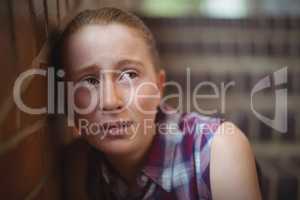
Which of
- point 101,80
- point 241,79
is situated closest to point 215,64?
point 241,79

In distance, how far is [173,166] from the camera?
0.57m

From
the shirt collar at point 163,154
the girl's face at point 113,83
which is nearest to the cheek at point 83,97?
the girl's face at point 113,83

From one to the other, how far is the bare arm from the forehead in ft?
0.53

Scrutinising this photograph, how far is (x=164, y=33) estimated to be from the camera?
0.55m

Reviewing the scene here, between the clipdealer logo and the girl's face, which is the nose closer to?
the girl's face

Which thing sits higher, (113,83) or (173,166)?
(113,83)

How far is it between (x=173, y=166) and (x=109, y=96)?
0.46 ft

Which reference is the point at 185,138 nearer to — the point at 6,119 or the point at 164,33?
the point at 164,33

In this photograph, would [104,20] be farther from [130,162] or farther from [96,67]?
[130,162]

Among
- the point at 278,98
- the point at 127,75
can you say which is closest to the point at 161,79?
the point at 127,75

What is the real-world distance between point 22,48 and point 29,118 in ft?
0.27

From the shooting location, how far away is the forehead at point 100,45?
51 cm

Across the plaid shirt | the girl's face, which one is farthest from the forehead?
the plaid shirt

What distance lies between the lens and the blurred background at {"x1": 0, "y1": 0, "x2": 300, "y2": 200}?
20.8 inches
